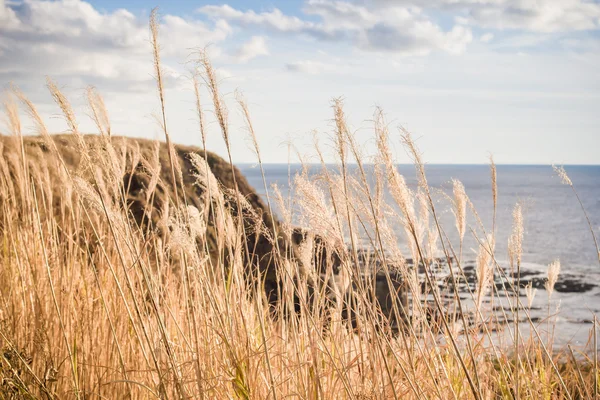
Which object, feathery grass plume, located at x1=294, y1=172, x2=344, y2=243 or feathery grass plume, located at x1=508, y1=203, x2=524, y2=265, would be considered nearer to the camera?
feathery grass plume, located at x1=294, y1=172, x2=344, y2=243

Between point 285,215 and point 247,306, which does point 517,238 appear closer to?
point 285,215

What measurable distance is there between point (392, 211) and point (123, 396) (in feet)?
4.82

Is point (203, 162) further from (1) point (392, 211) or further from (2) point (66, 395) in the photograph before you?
(2) point (66, 395)

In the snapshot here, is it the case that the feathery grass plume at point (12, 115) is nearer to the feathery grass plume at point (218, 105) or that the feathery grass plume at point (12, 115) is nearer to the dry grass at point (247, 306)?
the dry grass at point (247, 306)

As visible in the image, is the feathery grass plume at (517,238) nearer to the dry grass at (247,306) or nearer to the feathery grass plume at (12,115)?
the dry grass at (247,306)

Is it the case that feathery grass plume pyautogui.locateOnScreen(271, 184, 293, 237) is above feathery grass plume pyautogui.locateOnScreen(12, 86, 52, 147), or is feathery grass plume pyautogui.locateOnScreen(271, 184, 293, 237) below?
below

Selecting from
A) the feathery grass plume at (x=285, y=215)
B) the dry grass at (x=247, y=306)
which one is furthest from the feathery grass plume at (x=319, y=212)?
the feathery grass plume at (x=285, y=215)

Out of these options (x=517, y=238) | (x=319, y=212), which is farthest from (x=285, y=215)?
(x=517, y=238)

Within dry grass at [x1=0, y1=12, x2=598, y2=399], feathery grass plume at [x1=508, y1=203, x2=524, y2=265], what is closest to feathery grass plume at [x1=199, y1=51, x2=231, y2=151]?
dry grass at [x1=0, y1=12, x2=598, y2=399]

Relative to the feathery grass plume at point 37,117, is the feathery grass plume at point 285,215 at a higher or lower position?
lower

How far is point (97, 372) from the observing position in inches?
97.3

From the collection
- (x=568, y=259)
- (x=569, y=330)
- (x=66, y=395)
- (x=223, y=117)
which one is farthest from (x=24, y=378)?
(x=568, y=259)

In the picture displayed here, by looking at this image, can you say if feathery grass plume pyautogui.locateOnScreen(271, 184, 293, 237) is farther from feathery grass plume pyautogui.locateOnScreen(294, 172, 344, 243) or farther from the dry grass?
feathery grass plume pyautogui.locateOnScreen(294, 172, 344, 243)

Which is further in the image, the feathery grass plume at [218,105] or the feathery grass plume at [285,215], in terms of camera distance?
the feathery grass plume at [285,215]
